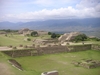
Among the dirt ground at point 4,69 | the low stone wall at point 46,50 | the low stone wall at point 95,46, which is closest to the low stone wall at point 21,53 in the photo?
the low stone wall at point 46,50

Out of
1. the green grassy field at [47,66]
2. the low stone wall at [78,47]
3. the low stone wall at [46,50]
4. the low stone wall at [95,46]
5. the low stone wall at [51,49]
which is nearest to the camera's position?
the green grassy field at [47,66]

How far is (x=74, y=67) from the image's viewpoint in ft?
68.4

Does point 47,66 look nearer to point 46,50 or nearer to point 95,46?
point 46,50

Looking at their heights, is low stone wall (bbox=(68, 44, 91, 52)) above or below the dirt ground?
below

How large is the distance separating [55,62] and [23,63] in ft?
13.5

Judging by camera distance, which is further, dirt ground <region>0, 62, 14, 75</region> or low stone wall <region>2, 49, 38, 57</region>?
low stone wall <region>2, 49, 38, 57</region>

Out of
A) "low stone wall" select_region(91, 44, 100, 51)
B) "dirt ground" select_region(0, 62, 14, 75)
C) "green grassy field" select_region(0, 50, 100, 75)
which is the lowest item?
"green grassy field" select_region(0, 50, 100, 75)

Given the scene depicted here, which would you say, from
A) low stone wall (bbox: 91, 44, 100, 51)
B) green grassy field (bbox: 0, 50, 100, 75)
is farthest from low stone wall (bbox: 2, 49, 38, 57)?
low stone wall (bbox: 91, 44, 100, 51)

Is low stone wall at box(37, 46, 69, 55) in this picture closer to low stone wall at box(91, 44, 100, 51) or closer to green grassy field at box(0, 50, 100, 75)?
green grassy field at box(0, 50, 100, 75)

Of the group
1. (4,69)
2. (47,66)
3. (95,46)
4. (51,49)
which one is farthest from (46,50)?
(4,69)

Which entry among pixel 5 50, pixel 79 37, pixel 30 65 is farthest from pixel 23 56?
pixel 79 37

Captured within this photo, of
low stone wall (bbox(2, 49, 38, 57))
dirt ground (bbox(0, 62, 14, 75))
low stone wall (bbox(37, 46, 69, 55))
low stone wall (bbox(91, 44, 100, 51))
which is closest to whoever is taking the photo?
dirt ground (bbox(0, 62, 14, 75))

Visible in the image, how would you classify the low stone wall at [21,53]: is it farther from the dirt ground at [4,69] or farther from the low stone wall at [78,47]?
the dirt ground at [4,69]

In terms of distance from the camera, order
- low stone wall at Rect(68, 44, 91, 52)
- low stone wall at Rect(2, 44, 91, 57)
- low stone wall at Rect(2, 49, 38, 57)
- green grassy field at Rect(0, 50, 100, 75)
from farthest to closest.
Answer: low stone wall at Rect(68, 44, 91, 52)
low stone wall at Rect(2, 44, 91, 57)
low stone wall at Rect(2, 49, 38, 57)
green grassy field at Rect(0, 50, 100, 75)
